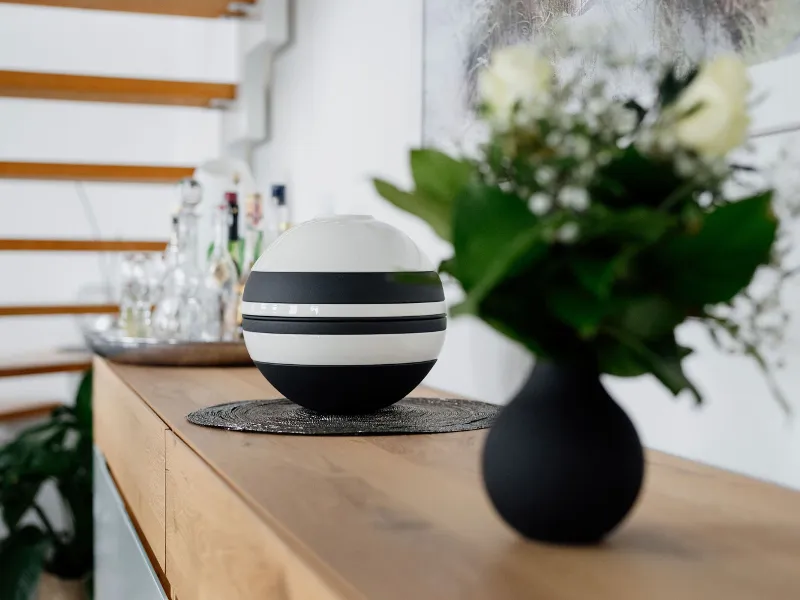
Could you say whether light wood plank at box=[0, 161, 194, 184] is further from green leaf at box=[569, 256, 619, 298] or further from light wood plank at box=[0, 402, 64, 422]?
green leaf at box=[569, 256, 619, 298]

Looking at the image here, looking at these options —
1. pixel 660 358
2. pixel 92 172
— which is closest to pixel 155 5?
pixel 92 172

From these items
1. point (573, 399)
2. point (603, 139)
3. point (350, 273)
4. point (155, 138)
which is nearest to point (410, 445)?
point (350, 273)

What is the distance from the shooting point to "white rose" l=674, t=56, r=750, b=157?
536 mm

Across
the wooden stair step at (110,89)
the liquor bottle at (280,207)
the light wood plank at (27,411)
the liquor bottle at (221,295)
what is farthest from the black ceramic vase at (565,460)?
the light wood plank at (27,411)

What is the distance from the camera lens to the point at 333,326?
1165 millimetres

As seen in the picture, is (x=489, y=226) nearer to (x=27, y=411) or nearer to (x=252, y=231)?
(x=252, y=231)

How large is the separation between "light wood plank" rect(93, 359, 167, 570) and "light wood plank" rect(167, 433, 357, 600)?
0.26 feet

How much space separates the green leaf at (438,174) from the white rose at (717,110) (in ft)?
0.47

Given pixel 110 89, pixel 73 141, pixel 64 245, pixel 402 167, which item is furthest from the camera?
pixel 73 141

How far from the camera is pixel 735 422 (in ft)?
3.35

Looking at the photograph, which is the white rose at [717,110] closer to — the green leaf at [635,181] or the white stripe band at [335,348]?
the green leaf at [635,181]

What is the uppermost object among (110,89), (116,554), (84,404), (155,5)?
(155,5)

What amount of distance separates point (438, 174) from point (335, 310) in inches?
21.7

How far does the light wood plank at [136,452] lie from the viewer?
1235 millimetres
